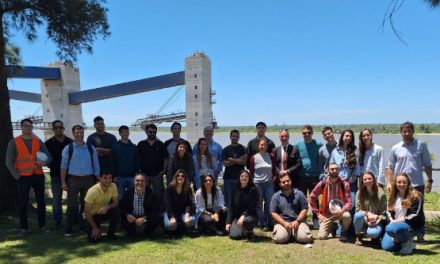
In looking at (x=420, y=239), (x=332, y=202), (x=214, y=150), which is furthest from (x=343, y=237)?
(x=214, y=150)

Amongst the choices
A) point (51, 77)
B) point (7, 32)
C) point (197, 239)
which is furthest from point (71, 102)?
point (197, 239)

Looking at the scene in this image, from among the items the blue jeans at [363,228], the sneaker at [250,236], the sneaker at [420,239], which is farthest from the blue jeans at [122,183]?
the sneaker at [420,239]

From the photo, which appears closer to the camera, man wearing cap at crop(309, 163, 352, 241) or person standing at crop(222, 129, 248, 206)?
man wearing cap at crop(309, 163, 352, 241)

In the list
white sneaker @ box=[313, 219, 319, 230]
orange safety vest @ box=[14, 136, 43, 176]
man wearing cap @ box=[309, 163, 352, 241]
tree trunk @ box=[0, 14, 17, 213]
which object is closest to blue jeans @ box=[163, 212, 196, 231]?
man wearing cap @ box=[309, 163, 352, 241]

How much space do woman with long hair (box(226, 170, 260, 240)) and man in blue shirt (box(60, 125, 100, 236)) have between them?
6.69 feet

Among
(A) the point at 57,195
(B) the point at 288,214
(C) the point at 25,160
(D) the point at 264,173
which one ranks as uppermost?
(C) the point at 25,160

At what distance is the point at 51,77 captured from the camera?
23062 millimetres

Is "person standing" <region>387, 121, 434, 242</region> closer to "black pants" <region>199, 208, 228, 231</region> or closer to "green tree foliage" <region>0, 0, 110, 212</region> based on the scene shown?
"black pants" <region>199, 208, 228, 231</region>

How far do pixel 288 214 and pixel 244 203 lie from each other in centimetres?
60

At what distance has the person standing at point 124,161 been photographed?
5832mm

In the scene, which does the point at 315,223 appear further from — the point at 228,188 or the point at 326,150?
the point at 228,188

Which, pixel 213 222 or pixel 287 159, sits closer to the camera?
pixel 213 222

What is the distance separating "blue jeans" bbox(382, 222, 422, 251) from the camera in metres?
4.33

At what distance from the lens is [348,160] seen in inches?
208
